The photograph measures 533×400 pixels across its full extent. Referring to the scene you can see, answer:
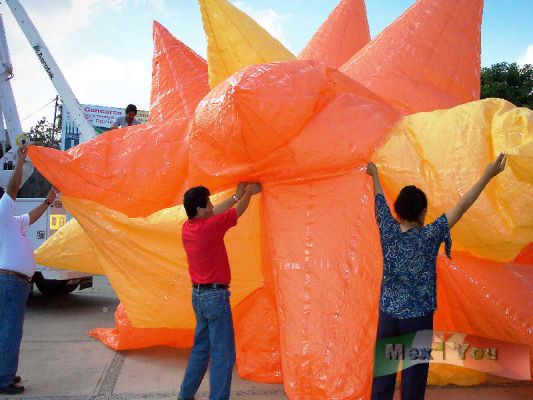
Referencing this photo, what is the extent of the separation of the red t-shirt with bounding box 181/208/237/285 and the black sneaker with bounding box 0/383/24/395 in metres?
1.46

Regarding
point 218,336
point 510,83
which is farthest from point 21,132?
point 510,83

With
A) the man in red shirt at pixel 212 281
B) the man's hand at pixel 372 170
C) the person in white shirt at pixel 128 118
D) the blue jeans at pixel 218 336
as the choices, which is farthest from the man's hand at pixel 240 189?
the person in white shirt at pixel 128 118

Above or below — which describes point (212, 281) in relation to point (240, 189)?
below

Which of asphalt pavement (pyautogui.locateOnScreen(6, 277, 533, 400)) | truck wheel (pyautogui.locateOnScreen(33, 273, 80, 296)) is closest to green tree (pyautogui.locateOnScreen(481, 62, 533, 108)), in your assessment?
truck wheel (pyautogui.locateOnScreen(33, 273, 80, 296))

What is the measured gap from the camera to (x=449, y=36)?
3650 mm

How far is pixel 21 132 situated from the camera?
7.57m

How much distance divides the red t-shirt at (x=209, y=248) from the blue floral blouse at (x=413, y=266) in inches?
34.3

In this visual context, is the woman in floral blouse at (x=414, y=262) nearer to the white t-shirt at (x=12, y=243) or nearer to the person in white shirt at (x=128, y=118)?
the white t-shirt at (x=12, y=243)

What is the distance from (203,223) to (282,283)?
56 centimetres

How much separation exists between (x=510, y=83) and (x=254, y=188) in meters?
15.4

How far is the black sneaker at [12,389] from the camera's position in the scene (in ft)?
10.3

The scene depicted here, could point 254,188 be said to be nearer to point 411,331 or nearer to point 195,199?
point 195,199

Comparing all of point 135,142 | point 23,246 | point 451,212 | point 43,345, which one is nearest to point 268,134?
point 451,212

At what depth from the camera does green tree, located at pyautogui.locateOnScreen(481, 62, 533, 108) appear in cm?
1534
